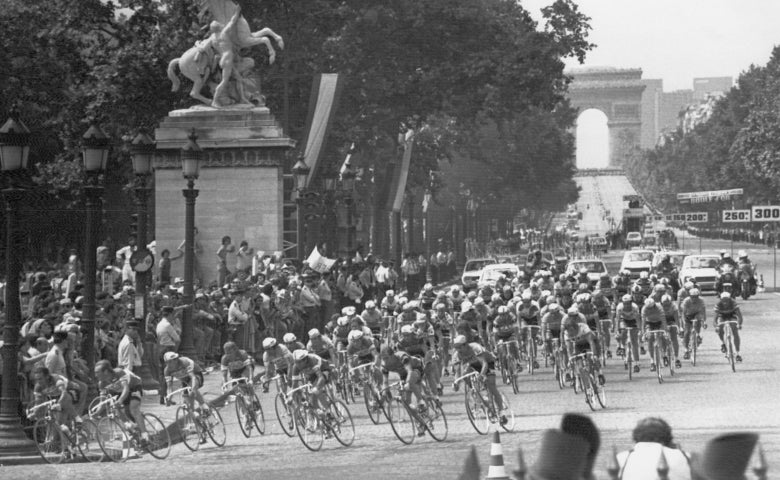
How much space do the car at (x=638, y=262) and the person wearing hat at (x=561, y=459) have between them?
58.2 metres

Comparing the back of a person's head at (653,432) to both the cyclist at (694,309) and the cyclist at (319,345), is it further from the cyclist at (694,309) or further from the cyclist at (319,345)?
the cyclist at (694,309)

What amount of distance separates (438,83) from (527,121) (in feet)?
134

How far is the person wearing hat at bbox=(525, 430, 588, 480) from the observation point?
7.77m

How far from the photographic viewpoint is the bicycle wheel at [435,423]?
24.3 m

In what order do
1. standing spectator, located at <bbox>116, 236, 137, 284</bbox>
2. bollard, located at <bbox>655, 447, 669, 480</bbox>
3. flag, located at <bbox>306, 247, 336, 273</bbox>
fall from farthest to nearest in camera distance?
1. flag, located at <bbox>306, 247, 336, 273</bbox>
2. standing spectator, located at <bbox>116, 236, 137, 284</bbox>
3. bollard, located at <bbox>655, 447, 669, 480</bbox>

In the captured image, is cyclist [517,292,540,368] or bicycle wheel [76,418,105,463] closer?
bicycle wheel [76,418,105,463]

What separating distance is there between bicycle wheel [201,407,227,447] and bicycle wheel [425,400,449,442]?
2716 mm

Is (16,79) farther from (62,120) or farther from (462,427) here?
(462,427)

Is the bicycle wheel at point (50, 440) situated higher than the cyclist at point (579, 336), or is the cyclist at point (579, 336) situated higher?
the cyclist at point (579, 336)

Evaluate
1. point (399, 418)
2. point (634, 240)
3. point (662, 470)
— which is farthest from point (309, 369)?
point (634, 240)

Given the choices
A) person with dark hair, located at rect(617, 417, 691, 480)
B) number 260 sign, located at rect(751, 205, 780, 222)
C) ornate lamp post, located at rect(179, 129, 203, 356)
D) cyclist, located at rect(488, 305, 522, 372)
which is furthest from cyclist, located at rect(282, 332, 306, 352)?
number 260 sign, located at rect(751, 205, 780, 222)

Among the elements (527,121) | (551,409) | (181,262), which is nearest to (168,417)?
(551,409)

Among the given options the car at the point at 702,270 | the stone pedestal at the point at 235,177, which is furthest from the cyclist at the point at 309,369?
the car at the point at 702,270

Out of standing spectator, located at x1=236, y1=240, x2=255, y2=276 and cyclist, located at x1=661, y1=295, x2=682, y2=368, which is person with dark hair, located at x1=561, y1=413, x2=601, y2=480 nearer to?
cyclist, located at x1=661, y1=295, x2=682, y2=368
